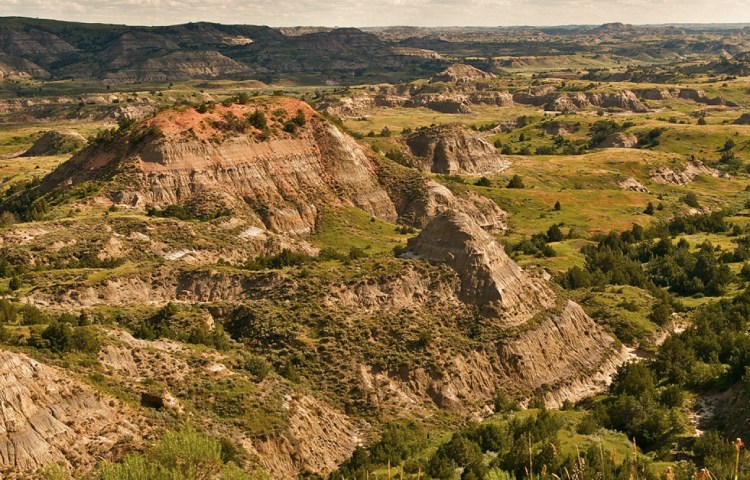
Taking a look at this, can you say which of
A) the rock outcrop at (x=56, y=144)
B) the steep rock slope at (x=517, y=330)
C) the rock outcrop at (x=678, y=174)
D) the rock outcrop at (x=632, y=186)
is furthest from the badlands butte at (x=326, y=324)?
the rock outcrop at (x=56, y=144)

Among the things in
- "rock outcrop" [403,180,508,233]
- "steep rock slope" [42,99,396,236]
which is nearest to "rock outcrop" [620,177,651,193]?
"rock outcrop" [403,180,508,233]

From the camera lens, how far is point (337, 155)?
354 feet

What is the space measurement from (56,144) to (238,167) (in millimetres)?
96215

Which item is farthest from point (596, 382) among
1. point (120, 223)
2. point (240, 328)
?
point (120, 223)

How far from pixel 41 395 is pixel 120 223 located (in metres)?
44.7

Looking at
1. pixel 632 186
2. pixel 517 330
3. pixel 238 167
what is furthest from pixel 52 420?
pixel 632 186

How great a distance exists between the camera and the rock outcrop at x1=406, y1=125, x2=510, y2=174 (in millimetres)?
147750

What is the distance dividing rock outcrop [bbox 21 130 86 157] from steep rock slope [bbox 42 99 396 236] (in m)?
76.1

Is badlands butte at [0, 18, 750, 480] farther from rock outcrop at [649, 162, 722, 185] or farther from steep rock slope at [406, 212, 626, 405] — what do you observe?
rock outcrop at [649, 162, 722, 185]

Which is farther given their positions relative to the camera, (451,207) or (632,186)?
(632,186)

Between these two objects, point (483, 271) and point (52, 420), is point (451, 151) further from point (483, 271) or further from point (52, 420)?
point (52, 420)

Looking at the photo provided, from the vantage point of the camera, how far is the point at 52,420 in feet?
124

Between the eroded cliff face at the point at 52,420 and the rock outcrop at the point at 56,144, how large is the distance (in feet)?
465

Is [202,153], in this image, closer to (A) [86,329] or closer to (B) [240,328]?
(B) [240,328]
